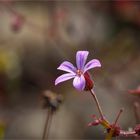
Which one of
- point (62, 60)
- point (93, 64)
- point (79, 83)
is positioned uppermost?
point (62, 60)

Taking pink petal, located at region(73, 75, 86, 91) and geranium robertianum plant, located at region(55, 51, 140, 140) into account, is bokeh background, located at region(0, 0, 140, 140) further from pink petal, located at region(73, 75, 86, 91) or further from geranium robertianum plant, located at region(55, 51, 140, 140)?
pink petal, located at region(73, 75, 86, 91)

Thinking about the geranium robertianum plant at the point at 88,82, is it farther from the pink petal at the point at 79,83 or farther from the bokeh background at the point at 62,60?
the bokeh background at the point at 62,60

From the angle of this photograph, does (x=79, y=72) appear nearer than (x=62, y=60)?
Yes

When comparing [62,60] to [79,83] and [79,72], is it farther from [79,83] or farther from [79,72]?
[79,83]

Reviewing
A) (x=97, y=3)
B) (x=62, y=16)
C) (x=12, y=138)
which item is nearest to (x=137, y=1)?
(x=97, y=3)

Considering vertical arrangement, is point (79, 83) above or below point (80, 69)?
below

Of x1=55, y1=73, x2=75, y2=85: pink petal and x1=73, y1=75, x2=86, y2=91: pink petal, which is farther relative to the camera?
x1=55, y1=73, x2=75, y2=85: pink petal

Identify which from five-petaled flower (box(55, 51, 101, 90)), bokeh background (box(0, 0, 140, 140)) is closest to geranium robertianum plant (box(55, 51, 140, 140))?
five-petaled flower (box(55, 51, 101, 90))

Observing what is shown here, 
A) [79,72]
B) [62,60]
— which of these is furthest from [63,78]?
[62,60]

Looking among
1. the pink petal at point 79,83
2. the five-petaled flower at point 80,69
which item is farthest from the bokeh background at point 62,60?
the pink petal at point 79,83
